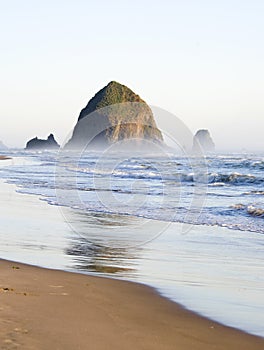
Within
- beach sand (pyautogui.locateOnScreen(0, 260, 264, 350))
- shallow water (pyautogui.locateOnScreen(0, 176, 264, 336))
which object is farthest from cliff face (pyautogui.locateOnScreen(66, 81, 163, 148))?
beach sand (pyautogui.locateOnScreen(0, 260, 264, 350))

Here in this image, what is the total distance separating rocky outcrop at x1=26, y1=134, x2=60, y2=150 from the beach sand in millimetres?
136306

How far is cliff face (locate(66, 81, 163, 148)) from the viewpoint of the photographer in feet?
215

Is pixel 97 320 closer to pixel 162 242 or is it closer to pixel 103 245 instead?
pixel 103 245

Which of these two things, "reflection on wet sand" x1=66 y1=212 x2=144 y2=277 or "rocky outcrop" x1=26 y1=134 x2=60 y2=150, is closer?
"reflection on wet sand" x1=66 y1=212 x2=144 y2=277

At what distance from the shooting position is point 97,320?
4.67 metres

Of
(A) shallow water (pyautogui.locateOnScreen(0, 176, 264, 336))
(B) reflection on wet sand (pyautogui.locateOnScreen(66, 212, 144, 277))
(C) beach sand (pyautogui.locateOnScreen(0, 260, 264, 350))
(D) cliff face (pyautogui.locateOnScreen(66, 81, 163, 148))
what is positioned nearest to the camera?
(C) beach sand (pyautogui.locateOnScreen(0, 260, 264, 350))

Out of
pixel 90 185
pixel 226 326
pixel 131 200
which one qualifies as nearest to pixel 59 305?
pixel 226 326

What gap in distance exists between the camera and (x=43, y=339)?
13.1 ft

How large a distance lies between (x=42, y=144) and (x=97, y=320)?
141 metres

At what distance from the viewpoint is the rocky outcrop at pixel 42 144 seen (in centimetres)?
14100

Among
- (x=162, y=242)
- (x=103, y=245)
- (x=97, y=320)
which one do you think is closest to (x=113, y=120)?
(x=162, y=242)

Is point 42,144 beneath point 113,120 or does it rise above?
above

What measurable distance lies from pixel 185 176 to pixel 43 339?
75.7 ft

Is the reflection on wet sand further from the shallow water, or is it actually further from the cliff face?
the cliff face
